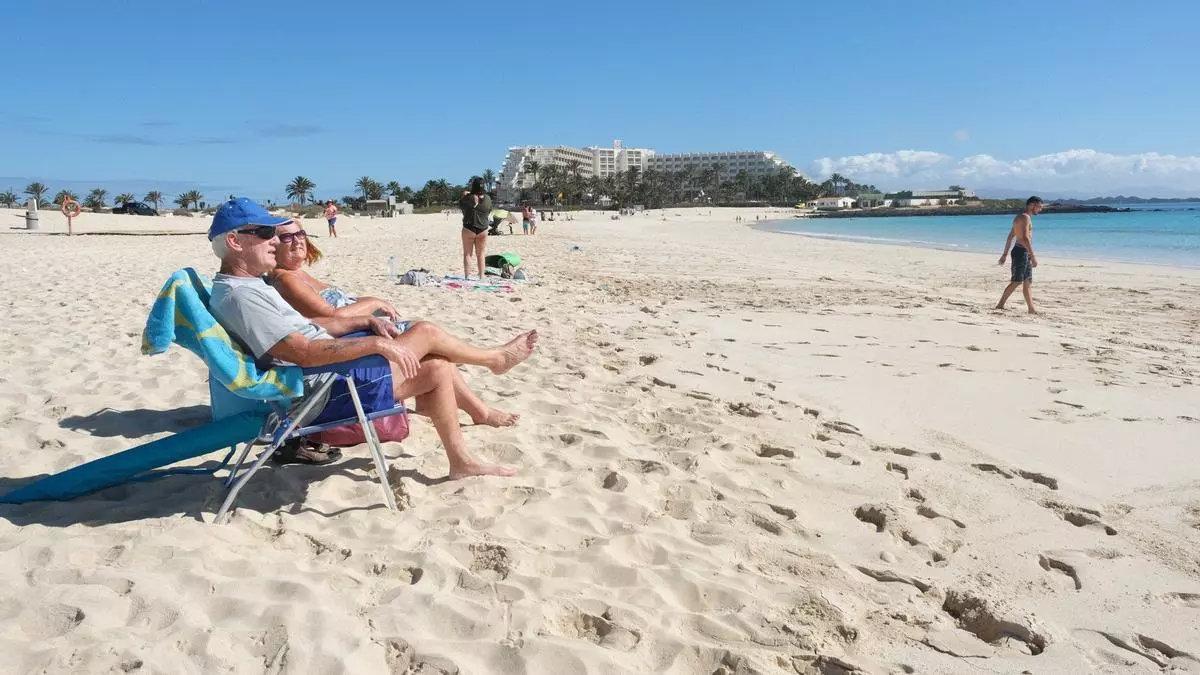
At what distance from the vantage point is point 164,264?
12.9m

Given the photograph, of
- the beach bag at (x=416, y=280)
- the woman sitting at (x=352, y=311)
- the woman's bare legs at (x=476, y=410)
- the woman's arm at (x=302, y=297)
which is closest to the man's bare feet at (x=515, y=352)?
the woman sitting at (x=352, y=311)

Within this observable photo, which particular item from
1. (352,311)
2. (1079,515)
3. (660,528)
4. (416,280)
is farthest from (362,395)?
(416,280)

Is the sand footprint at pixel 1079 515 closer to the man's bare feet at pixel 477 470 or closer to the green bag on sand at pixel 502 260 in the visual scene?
the man's bare feet at pixel 477 470

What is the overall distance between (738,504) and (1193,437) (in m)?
2.86

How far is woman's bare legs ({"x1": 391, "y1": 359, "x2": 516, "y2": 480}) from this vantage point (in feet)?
11.0

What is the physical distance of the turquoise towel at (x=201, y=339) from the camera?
2826mm

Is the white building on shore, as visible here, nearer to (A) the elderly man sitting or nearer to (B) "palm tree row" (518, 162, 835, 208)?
(B) "palm tree row" (518, 162, 835, 208)

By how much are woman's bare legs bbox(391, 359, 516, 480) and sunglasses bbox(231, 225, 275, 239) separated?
2.46 feet

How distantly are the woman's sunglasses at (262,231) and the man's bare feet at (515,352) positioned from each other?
117cm

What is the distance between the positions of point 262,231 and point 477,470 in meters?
1.37

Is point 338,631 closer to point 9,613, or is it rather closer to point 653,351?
point 9,613

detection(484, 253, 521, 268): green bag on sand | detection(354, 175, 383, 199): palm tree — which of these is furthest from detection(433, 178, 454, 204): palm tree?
detection(484, 253, 521, 268): green bag on sand

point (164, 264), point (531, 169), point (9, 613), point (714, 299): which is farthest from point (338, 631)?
point (531, 169)

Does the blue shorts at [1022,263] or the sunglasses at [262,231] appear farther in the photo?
the blue shorts at [1022,263]
